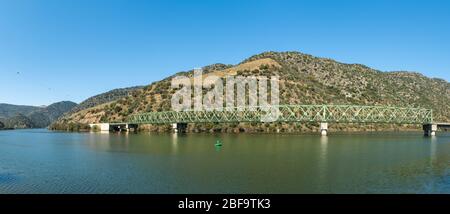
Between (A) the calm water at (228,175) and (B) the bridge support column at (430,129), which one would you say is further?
(B) the bridge support column at (430,129)

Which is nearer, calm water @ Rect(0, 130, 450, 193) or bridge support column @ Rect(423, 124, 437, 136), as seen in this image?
calm water @ Rect(0, 130, 450, 193)

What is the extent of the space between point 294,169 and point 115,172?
23.9m

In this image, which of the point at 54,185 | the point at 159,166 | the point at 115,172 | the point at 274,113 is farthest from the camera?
the point at 274,113

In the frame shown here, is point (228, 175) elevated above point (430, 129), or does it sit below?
below

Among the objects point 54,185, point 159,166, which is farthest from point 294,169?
point 54,185

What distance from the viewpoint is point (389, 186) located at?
144ft

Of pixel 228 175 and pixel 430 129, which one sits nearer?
pixel 228 175
